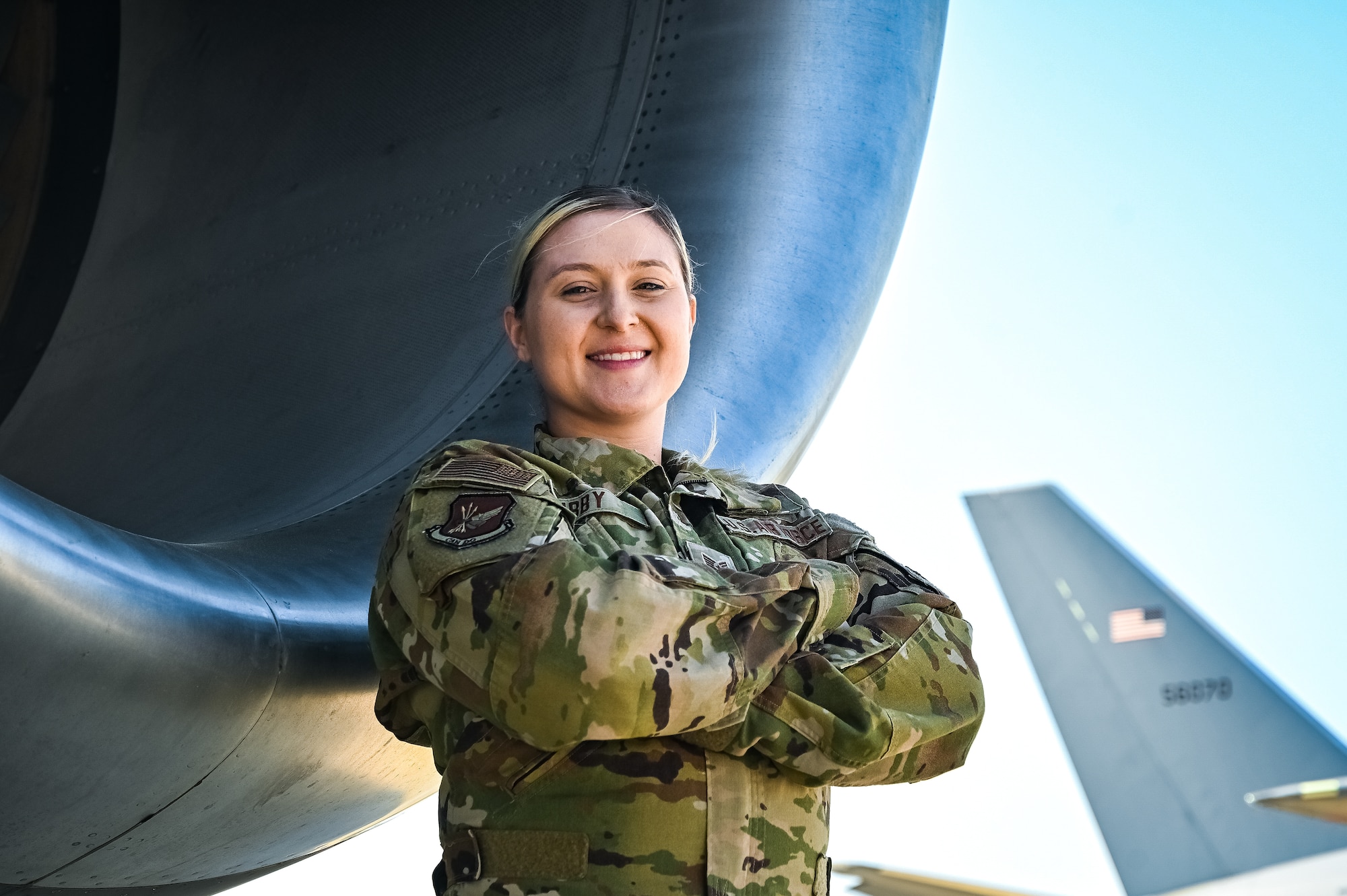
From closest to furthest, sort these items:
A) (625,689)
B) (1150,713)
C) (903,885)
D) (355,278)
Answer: (625,689) < (355,278) < (903,885) < (1150,713)

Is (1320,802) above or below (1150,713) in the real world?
below

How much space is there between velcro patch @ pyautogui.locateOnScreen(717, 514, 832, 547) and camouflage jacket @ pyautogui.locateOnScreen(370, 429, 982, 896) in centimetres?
8

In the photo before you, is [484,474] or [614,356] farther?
[614,356]

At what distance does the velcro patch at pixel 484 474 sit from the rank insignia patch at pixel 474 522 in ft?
0.06

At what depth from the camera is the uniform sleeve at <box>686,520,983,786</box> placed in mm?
1054

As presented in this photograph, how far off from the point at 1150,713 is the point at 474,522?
23.3 feet

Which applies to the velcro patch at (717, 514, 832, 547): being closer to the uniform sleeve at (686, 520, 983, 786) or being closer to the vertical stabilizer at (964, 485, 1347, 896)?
the uniform sleeve at (686, 520, 983, 786)

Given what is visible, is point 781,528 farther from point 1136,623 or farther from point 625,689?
point 1136,623

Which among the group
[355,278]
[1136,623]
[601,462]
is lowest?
[601,462]

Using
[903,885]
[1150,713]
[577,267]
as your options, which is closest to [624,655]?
[577,267]

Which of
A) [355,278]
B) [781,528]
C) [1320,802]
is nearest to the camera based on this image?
[781,528]

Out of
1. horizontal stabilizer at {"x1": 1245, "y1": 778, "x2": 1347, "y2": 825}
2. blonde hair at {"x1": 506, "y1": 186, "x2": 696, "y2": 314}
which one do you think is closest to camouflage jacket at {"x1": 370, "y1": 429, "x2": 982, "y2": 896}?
blonde hair at {"x1": 506, "y1": 186, "x2": 696, "y2": 314}

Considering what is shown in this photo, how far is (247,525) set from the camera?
1585mm

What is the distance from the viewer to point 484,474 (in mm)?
1121
